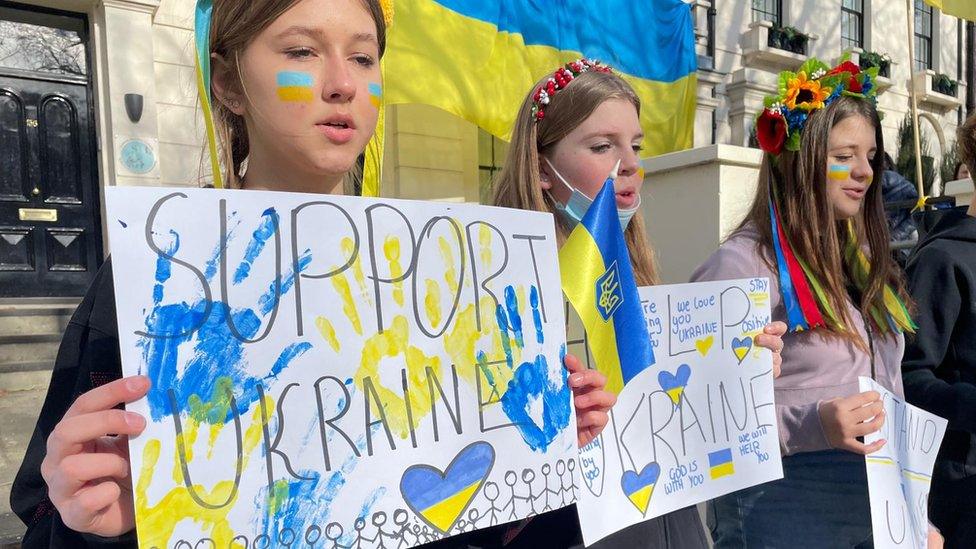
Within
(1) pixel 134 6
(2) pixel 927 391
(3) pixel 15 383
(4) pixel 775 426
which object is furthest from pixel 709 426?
(1) pixel 134 6

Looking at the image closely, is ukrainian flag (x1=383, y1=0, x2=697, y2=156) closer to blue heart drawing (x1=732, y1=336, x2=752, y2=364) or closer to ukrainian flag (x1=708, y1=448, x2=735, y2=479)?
blue heart drawing (x1=732, y1=336, x2=752, y2=364)

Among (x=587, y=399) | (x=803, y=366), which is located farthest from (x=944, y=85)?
(x=587, y=399)

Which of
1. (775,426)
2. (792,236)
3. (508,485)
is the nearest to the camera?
(508,485)

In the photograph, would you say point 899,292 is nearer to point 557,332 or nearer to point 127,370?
point 557,332

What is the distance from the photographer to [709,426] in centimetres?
151

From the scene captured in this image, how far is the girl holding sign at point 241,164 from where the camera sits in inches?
30.4

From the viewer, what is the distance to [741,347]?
5.22 feet

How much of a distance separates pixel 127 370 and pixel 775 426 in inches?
56.1

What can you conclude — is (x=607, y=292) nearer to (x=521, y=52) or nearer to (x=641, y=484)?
(x=641, y=484)

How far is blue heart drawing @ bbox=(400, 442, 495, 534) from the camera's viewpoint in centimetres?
93

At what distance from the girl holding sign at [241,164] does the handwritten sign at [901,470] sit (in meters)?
0.89

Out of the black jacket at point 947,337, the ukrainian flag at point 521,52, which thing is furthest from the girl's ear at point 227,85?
the ukrainian flag at point 521,52

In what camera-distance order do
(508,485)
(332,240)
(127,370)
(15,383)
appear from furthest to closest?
(15,383) < (508,485) < (332,240) < (127,370)

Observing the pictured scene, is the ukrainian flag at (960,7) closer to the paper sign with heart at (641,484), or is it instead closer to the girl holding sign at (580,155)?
the girl holding sign at (580,155)
